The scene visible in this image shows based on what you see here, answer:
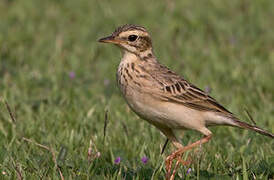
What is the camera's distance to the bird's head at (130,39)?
20.9ft

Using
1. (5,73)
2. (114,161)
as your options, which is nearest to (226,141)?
(114,161)

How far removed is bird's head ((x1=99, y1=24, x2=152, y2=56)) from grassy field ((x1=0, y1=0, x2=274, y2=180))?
2.50ft

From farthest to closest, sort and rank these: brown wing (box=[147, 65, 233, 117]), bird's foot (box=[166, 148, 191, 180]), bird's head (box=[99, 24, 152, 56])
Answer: bird's head (box=[99, 24, 152, 56]) < brown wing (box=[147, 65, 233, 117]) < bird's foot (box=[166, 148, 191, 180])

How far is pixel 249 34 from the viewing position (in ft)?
38.6

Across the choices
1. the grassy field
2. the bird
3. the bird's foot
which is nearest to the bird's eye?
the bird

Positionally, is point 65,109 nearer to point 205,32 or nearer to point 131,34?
point 131,34

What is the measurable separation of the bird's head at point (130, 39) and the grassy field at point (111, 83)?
0.76 metres

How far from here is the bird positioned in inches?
231

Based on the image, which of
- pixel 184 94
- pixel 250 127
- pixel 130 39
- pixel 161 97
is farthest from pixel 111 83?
pixel 250 127

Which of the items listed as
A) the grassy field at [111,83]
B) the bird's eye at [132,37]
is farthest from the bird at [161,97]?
the grassy field at [111,83]

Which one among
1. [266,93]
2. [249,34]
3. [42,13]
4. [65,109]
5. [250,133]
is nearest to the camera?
[250,133]

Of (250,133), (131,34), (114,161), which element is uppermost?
(131,34)

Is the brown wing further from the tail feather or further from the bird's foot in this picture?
the bird's foot

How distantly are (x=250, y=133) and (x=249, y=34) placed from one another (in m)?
4.82
